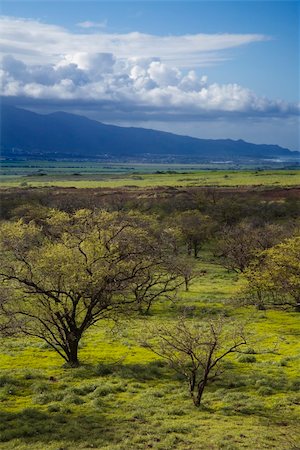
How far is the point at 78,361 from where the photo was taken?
32.7 meters

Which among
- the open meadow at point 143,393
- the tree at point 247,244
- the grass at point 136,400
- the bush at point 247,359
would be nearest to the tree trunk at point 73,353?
the open meadow at point 143,393

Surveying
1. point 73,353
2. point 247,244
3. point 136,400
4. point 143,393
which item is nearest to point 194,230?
point 247,244

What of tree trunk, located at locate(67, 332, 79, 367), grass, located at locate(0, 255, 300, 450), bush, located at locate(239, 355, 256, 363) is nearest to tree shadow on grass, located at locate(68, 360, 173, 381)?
grass, located at locate(0, 255, 300, 450)

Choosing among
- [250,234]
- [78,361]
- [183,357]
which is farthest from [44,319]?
[250,234]

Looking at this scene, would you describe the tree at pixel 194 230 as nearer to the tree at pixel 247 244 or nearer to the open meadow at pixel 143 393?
the tree at pixel 247 244

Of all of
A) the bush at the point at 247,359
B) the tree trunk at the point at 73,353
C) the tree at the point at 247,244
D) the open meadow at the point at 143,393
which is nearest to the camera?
the open meadow at the point at 143,393

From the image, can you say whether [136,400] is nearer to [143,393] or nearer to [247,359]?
[143,393]

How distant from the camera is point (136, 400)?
85.3ft

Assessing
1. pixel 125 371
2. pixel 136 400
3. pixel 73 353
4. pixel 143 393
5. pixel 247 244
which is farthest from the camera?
pixel 247 244

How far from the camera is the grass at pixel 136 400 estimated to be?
21.0 metres

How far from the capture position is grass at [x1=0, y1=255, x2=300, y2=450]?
828 inches

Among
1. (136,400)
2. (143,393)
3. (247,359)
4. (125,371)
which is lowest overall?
(247,359)

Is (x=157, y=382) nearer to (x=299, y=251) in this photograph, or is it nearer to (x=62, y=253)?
(x=62, y=253)

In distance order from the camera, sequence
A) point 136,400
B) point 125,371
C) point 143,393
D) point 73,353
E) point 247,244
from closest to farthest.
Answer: point 136,400 → point 143,393 → point 125,371 → point 73,353 → point 247,244
